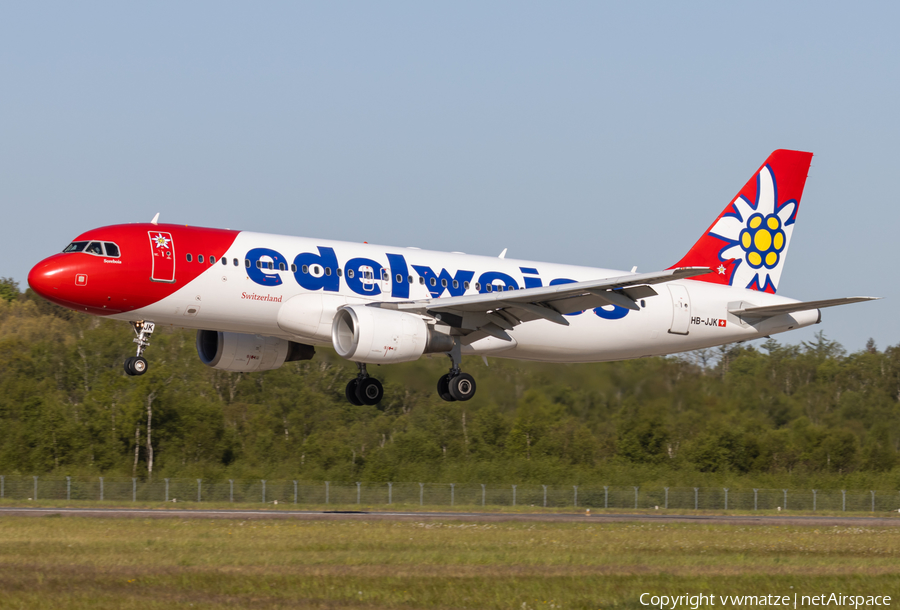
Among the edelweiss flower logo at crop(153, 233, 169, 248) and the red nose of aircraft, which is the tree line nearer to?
the edelweiss flower logo at crop(153, 233, 169, 248)

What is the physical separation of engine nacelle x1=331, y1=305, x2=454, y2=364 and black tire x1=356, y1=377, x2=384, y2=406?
404 centimetres

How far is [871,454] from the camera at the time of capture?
2229 inches

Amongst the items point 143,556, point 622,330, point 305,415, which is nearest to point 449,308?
point 622,330

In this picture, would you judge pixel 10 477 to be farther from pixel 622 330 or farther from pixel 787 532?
pixel 787 532

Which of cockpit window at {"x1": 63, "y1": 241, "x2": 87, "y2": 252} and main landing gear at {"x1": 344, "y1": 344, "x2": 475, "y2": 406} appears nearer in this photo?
cockpit window at {"x1": 63, "y1": 241, "x2": 87, "y2": 252}

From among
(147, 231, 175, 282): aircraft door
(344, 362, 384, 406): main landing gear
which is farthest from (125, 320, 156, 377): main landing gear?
(344, 362, 384, 406): main landing gear

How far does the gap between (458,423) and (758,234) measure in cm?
2569

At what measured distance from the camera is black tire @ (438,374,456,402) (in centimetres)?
3366

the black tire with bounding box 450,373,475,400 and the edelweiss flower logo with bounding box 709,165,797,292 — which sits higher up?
the edelweiss flower logo with bounding box 709,165,797,292

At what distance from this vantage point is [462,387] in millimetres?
33688

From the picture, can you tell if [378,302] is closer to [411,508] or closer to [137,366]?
[137,366]

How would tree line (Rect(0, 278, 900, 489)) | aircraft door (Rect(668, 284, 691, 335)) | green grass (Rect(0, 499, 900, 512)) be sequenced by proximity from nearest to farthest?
1. aircraft door (Rect(668, 284, 691, 335))
2. green grass (Rect(0, 499, 900, 512))
3. tree line (Rect(0, 278, 900, 489))

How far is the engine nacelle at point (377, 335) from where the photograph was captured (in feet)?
99.5

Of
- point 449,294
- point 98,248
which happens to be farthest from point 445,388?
point 98,248
